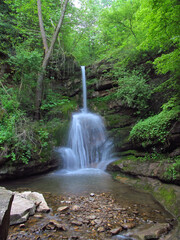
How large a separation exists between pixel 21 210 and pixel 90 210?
140 cm

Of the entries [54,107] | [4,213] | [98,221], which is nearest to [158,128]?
[98,221]

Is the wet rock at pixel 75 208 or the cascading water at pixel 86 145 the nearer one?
the wet rock at pixel 75 208

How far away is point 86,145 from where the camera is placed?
8586mm

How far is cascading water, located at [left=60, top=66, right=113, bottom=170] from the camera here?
25.5 feet

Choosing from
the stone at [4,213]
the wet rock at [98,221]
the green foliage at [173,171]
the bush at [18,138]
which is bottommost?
the wet rock at [98,221]

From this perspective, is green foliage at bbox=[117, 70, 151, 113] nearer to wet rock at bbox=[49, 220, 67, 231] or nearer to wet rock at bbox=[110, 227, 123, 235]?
wet rock at bbox=[110, 227, 123, 235]

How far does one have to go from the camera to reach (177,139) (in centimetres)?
506

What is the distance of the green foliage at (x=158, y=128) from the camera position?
524 centimetres

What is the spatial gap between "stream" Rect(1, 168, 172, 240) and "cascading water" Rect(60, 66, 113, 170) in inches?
91.2

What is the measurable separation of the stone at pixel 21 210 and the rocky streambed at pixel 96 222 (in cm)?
9

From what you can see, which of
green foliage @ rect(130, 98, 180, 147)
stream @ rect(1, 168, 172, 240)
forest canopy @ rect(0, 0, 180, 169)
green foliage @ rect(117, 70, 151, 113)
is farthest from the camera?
green foliage @ rect(117, 70, 151, 113)

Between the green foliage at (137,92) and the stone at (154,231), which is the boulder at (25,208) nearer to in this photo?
the stone at (154,231)

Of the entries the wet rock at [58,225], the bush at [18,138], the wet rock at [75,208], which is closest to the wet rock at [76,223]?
the wet rock at [58,225]

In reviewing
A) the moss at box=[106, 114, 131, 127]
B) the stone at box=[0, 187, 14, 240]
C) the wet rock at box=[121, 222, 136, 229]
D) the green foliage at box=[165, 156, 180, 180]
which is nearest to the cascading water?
the moss at box=[106, 114, 131, 127]
